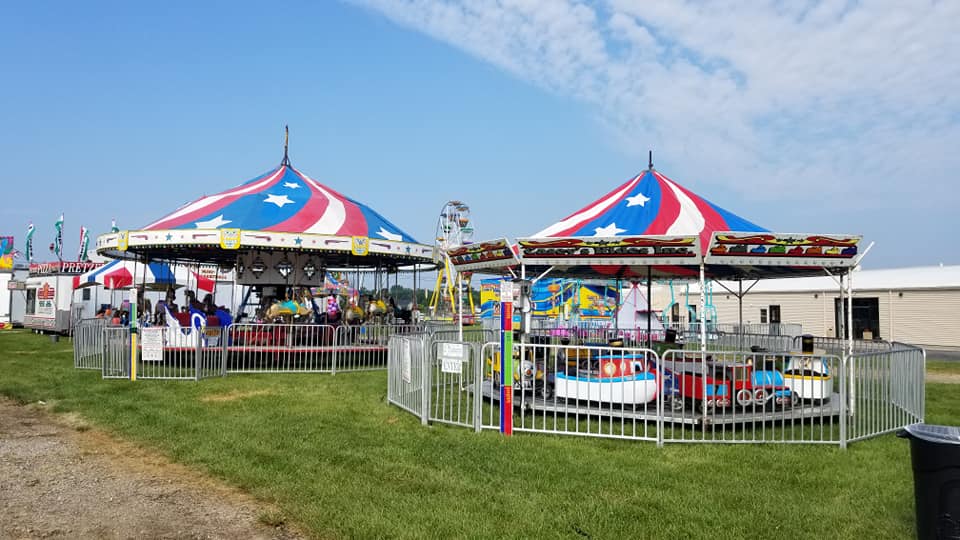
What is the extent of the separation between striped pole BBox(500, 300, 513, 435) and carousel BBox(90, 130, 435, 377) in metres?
6.92

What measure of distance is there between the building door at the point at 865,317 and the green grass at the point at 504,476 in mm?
19312

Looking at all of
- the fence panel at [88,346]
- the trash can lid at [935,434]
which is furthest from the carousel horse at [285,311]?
the trash can lid at [935,434]

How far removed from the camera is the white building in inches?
976

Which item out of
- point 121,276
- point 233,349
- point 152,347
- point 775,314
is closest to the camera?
point 152,347

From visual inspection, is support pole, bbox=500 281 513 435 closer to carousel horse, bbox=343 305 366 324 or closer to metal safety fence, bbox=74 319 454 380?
metal safety fence, bbox=74 319 454 380

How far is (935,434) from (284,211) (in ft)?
50.6

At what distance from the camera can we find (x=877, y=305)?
27.1 metres

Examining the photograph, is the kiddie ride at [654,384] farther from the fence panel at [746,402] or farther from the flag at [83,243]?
the flag at [83,243]

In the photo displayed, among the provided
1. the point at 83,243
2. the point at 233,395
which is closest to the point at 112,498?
the point at 233,395

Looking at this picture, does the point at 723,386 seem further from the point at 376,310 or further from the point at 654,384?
the point at 376,310

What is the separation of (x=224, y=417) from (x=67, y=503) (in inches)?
138

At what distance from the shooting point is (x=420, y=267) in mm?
21078

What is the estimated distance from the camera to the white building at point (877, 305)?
2478 cm

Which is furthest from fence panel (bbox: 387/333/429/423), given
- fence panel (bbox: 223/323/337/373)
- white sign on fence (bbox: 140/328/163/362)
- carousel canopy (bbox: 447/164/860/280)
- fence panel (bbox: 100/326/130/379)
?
fence panel (bbox: 100/326/130/379)
